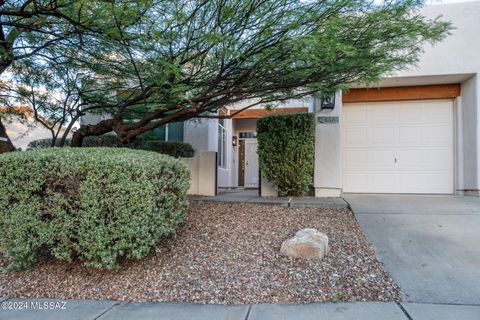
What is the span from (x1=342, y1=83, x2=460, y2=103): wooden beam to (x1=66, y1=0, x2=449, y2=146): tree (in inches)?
116

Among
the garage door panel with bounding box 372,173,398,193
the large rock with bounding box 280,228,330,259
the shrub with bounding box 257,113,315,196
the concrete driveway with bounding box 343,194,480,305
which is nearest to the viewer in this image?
the concrete driveway with bounding box 343,194,480,305

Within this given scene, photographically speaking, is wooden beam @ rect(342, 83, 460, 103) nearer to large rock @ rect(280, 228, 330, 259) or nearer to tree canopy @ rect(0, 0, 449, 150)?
tree canopy @ rect(0, 0, 449, 150)

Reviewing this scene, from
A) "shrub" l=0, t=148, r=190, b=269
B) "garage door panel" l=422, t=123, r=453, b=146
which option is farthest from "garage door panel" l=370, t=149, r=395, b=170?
"shrub" l=0, t=148, r=190, b=269

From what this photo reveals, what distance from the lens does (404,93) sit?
8.50 meters

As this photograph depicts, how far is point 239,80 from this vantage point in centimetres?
527

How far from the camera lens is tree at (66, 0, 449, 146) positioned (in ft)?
14.0

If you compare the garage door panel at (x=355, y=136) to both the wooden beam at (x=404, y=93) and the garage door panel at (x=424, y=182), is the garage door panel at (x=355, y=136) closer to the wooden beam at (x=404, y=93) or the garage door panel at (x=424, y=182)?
the wooden beam at (x=404, y=93)

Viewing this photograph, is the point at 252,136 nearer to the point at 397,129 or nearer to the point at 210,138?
the point at 210,138

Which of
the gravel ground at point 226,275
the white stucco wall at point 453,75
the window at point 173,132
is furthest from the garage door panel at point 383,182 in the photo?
the window at point 173,132

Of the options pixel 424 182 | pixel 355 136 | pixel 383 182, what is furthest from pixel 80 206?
pixel 424 182

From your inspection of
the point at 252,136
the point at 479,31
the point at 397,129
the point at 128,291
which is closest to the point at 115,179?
the point at 128,291

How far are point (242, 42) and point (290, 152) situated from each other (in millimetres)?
3156

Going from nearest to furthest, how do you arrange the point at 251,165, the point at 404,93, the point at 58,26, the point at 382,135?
the point at 58,26 → the point at 404,93 → the point at 382,135 → the point at 251,165

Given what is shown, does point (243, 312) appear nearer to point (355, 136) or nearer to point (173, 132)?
point (355, 136)
